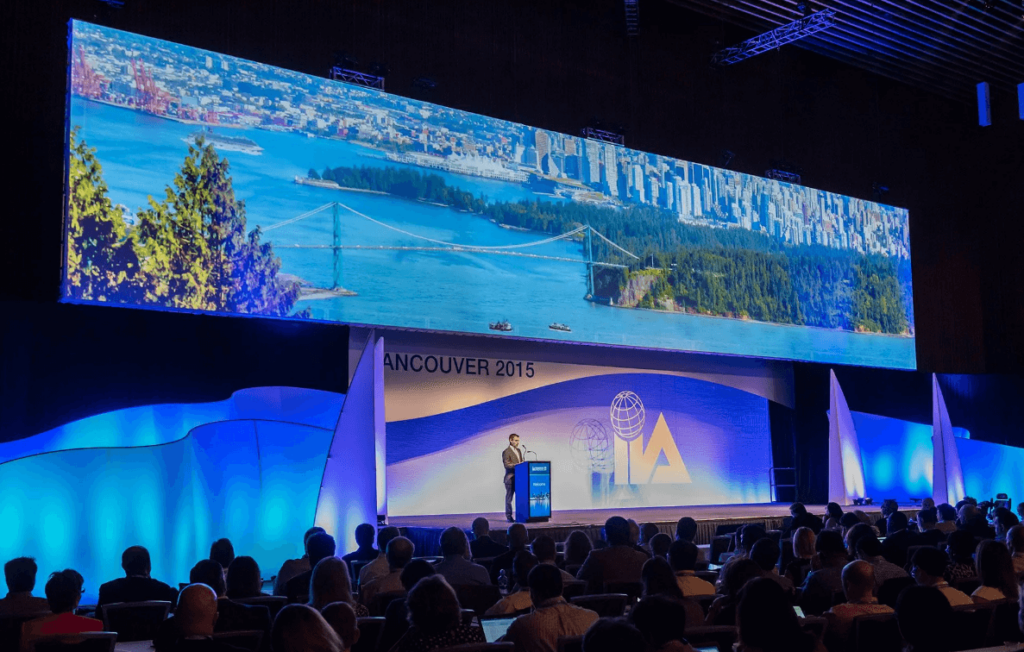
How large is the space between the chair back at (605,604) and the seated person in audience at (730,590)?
0.37 metres

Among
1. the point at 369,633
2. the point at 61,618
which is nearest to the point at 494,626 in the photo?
the point at 369,633

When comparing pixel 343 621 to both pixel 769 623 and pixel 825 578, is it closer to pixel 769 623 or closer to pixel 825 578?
pixel 769 623

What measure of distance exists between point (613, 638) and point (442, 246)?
7989 mm

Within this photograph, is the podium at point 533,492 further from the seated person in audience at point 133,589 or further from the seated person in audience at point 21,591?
the seated person in audience at point 21,591

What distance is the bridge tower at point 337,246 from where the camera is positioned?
30.1 feet

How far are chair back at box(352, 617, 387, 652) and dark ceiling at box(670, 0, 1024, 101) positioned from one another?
10.7m

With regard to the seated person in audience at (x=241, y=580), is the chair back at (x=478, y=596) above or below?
below

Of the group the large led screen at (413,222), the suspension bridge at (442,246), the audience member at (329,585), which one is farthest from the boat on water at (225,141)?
the audience member at (329,585)

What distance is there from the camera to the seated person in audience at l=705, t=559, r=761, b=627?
362cm

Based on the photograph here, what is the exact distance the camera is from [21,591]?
436 centimetres

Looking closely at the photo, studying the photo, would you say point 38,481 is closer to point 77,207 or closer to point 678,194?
point 77,207

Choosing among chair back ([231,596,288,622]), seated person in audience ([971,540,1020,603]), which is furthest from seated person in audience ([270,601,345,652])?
seated person in audience ([971,540,1020,603])

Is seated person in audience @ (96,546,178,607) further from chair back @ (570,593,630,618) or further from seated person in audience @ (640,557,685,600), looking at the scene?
seated person in audience @ (640,557,685,600)

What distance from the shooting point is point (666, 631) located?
8.29 feet
